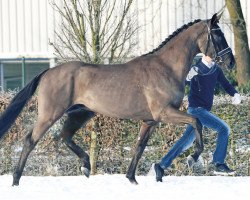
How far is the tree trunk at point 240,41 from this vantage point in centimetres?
1650

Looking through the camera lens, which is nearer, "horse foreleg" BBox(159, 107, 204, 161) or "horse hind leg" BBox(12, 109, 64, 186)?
"horse foreleg" BBox(159, 107, 204, 161)

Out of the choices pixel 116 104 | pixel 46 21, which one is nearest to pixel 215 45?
pixel 116 104

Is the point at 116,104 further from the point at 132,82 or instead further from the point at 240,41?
the point at 240,41

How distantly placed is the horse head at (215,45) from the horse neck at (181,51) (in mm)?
110

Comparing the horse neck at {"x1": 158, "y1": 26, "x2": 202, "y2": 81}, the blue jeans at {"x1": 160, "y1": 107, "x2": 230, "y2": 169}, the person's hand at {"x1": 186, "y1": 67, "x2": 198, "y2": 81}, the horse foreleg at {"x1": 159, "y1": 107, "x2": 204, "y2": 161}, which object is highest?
the horse neck at {"x1": 158, "y1": 26, "x2": 202, "y2": 81}

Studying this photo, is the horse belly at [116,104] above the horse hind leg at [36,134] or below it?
above

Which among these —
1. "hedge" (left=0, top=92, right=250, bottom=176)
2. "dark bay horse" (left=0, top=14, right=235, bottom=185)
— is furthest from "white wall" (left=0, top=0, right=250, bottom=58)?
"dark bay horse" (left=0, top=14, right=235, bottom=185)

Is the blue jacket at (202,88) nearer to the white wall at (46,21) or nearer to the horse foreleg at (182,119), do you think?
the horse foreleg at (182,119)

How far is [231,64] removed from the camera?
9.39 m

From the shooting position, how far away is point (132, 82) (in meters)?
9.33

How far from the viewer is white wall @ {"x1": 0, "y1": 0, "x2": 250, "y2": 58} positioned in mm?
19828

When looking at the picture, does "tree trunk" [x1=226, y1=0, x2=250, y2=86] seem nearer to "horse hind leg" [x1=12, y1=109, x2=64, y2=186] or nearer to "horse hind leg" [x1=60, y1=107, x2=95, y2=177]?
"horse hind leg" [x1=60, y1=107, x2=95, y2=177]

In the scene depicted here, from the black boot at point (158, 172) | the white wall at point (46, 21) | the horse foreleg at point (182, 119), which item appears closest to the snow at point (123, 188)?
the black boot at point (158, 172)

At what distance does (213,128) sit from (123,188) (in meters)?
1.21
